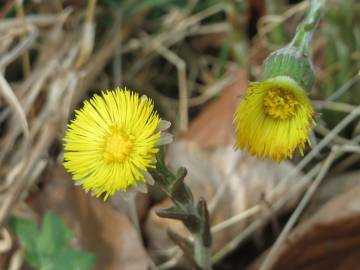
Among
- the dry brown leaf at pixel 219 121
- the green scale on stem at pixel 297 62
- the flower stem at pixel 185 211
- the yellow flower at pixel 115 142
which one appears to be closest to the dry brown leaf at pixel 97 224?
the flower stem at pixel 185 211

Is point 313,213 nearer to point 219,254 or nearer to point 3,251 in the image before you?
point 219,254

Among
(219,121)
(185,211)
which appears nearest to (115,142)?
(185,211)

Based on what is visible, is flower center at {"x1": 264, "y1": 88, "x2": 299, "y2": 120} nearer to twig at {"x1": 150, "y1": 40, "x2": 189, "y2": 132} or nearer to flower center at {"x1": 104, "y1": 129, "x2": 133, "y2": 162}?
flower center at {"x1": 104, "y1": 129, "x2": 133, "y2": 162}

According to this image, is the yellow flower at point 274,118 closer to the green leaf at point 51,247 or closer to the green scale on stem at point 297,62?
the green scale on stem at point 297,62

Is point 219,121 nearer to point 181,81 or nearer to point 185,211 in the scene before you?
point 181,81

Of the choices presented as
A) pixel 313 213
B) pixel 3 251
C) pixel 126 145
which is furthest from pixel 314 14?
pixel 3 251

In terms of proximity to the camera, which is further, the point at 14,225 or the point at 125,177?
the point at 14,225

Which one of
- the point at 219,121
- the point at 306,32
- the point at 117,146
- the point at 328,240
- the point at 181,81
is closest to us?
the point at 117,146
